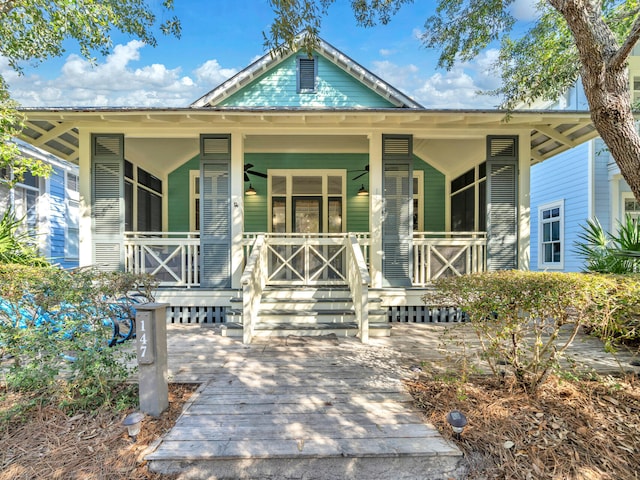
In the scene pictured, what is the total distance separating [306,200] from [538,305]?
623 centimetres

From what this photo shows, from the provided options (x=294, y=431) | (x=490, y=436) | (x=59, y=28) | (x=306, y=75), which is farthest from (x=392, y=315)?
(x=59, y=28)

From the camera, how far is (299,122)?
5.59 metres

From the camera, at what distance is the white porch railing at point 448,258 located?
18.8 ft

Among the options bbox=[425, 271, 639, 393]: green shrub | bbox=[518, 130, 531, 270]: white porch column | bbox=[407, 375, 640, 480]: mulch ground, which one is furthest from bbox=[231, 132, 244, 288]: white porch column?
bbox=[518, 130, 531, 270]: white porch column

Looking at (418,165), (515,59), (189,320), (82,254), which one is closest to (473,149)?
(418,165)

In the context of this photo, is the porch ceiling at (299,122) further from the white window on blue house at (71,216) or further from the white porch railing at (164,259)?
the white window on blue house at (71,216)

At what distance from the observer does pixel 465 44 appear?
5.61 m

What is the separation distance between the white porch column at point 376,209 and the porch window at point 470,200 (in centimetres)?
211

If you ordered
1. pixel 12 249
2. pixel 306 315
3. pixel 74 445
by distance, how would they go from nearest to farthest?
pixel 74 445
pixel 12 249
pixel 306 315

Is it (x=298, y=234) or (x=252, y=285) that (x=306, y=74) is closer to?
(x=298, y=234)

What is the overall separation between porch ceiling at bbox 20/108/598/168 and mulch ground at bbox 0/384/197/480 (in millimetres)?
4482

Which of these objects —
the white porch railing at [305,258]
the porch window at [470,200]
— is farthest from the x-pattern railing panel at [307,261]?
the porch window at [470,200]

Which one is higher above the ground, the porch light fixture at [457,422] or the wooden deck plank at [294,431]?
the porch light fixture at [457,422]

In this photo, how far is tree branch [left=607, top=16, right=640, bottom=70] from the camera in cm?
271
